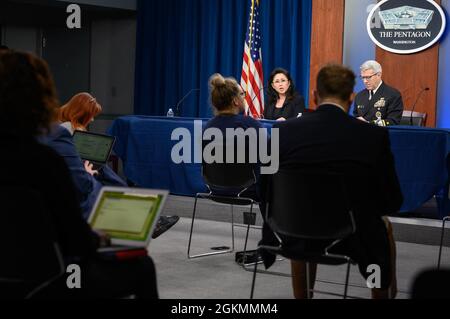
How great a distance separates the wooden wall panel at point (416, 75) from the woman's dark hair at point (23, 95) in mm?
6706

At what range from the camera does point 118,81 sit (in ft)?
38.1

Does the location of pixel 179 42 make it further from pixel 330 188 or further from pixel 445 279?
pixel 445 279

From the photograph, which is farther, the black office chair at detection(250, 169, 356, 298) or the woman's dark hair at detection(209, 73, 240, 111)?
the woman's dark hair at detection(209, 73, 240, 111)

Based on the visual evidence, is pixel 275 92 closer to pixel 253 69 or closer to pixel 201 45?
pixel 253 69

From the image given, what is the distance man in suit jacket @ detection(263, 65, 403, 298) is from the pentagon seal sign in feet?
17.6

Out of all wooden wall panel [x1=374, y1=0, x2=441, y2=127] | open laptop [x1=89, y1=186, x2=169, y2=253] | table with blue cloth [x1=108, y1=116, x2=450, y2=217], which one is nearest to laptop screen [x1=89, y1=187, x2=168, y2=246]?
open laptop [x1=89, y1=186, x2=169, y2=253]

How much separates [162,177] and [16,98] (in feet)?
15.7

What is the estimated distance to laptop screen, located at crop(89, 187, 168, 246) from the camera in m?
2.47

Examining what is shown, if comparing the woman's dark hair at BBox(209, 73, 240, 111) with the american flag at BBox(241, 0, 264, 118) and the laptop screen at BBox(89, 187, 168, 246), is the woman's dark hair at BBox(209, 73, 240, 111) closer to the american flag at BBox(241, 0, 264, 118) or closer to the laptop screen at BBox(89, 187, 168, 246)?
the laptop screen at BBox(89, 187, 168, 246)

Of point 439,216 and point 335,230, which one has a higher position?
point 335,230

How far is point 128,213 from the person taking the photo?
252 centimetres

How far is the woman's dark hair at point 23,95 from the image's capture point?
7.43 feet
